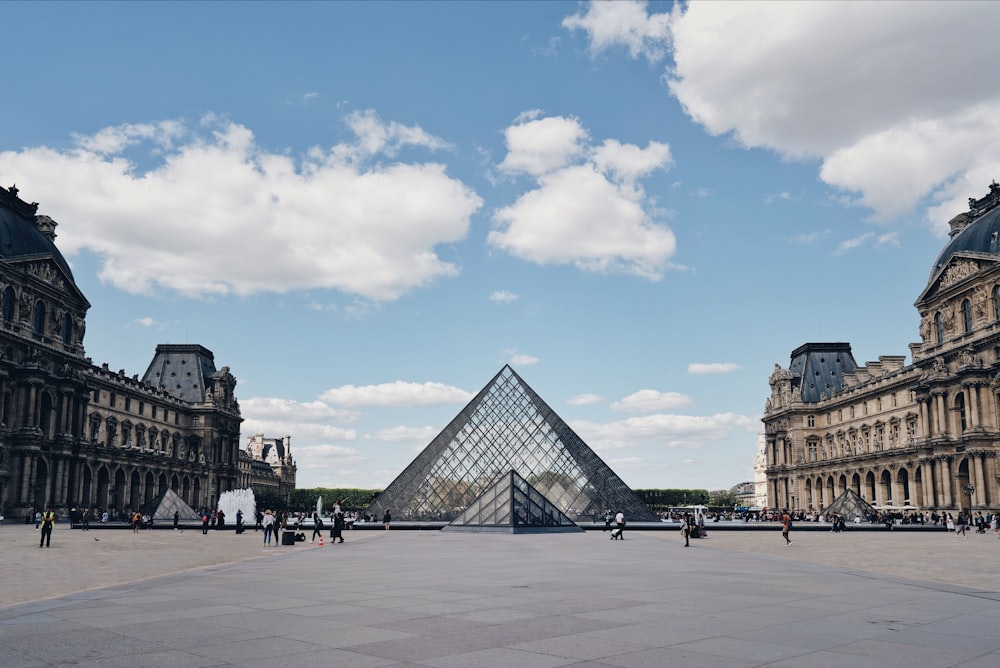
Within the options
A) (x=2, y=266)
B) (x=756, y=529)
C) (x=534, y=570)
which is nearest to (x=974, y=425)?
(x=756, y=529)

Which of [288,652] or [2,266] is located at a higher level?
[2,266]

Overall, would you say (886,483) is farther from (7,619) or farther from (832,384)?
(7,619)

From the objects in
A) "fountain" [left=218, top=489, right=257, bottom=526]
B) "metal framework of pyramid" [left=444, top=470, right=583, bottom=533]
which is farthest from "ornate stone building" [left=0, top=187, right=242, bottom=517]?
"metal framework of pyramid" [left=444, top=470, right=583, bottom=533]

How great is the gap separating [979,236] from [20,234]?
5914cm

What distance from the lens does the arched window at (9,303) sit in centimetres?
4881

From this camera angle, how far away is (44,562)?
1734 cm

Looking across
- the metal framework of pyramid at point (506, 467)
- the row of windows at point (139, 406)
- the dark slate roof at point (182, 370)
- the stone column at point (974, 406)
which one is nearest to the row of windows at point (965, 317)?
the stone column at point (974, 406)

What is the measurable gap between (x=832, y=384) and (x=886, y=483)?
20196 millimetres

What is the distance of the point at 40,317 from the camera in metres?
53.2

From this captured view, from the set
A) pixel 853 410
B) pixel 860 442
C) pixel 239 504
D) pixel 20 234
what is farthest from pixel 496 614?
pixel 853 410

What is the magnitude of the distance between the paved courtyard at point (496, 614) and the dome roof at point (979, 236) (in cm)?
3942

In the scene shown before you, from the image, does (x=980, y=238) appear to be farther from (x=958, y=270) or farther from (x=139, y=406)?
(x=139, y=406)

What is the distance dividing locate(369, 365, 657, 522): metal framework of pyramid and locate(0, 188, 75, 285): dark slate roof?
27.4m

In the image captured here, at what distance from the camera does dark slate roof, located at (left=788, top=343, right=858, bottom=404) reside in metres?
84.0
